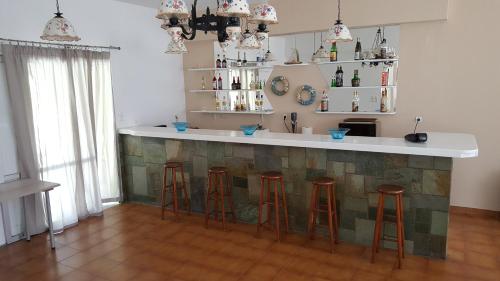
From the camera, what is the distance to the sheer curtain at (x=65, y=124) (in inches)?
145

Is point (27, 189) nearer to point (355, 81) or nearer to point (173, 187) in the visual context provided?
point (173, 187)

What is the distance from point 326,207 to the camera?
3.66m

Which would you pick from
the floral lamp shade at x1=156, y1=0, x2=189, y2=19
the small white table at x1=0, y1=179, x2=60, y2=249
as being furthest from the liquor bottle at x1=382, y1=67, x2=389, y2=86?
the small white table at x1=0, y1=179, x2=60, y2=249

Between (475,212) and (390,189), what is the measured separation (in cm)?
187

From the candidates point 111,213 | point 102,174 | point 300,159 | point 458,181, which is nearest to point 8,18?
point 102,174

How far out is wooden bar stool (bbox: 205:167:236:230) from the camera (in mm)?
3951

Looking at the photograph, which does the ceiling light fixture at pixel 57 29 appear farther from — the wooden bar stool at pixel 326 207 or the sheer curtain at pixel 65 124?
the wooden bar stool at pixel 326 207

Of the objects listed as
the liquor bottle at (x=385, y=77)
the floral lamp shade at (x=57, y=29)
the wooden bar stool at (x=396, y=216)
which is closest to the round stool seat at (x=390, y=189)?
the wooden bar stool at (x=396, y=216)

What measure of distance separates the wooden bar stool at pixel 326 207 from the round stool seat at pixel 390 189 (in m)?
0.43

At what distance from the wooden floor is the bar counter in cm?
25

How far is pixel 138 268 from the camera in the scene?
10.5ft

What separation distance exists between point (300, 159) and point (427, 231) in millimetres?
1335

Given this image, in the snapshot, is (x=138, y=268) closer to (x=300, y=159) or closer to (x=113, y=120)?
(x=300, y=159)

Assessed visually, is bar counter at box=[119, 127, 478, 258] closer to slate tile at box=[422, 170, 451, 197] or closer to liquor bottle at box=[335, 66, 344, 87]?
slate tile at box=[422, 170, 451, 197]
